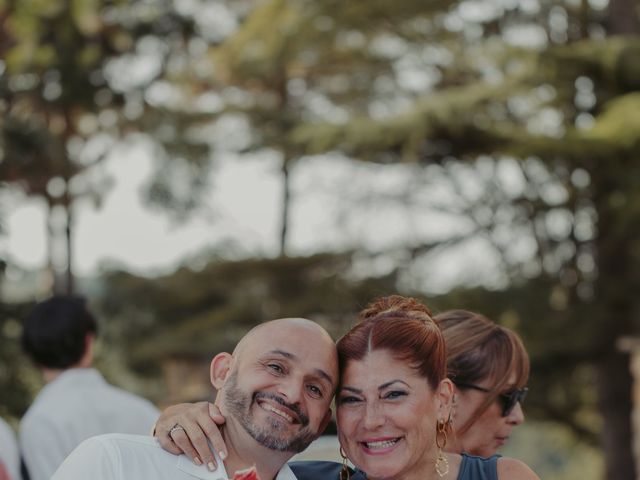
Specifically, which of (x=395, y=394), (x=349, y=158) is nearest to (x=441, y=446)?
(x=395, y=394)

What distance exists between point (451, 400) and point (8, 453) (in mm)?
1636

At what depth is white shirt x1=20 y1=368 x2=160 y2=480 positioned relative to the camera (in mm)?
3998

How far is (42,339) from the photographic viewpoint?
4.14 m

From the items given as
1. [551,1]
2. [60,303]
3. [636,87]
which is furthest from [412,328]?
[551,1]

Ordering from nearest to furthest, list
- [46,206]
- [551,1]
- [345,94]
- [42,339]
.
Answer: [42,339] < [551,1] < [46,206] < [345,94]

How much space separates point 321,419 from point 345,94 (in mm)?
17067

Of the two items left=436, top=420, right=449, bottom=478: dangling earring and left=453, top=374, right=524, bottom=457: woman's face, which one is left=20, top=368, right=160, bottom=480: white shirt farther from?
left=436, top=420, right=449, bottom=478: dangling earring

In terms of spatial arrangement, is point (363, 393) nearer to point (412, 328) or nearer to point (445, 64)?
point (412, 328)

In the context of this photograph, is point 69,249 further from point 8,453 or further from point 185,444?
point 185,444

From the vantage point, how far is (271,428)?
2.71 meters

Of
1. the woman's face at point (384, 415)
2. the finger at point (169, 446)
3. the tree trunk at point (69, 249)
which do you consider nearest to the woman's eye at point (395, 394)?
the woman's face at point (384, 415)

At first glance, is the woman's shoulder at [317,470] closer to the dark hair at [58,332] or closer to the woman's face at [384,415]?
the woman's face at [384,415]

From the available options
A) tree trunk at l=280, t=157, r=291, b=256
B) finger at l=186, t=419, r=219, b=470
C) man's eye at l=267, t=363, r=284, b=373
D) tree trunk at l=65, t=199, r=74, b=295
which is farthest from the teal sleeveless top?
tree trunk at l=280, t=157, r=291, b=256

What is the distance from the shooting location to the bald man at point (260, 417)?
2648 millimetres
